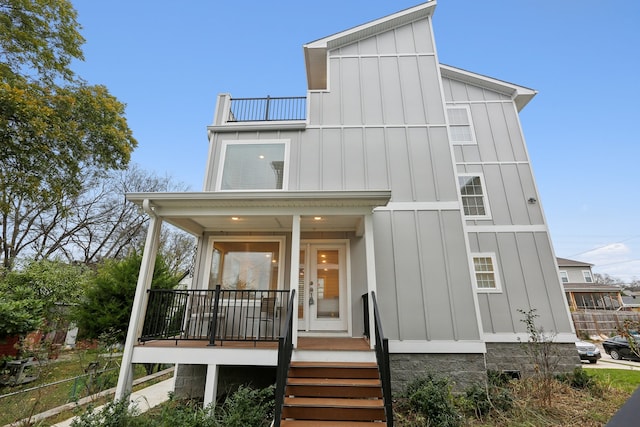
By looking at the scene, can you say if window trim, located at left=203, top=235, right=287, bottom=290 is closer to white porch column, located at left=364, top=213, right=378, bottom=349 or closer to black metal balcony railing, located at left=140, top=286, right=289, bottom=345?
black metal balcony railing, located at left=140, top=286, right=289, bottom=345

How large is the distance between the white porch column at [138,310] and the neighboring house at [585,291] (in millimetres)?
27154

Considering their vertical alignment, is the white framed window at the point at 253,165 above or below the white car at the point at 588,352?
above

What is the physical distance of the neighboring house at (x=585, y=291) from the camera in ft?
70.3

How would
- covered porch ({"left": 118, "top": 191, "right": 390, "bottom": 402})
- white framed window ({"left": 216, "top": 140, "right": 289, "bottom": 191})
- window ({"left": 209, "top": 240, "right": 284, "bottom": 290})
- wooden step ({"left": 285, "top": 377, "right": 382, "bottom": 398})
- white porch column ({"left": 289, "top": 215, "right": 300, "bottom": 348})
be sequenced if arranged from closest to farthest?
wooden step ({"left": 285, "top": 377, "right": 382, "bottom": 398}) < white porch column ({"left": 289, "top": 215, "right": 300, "bottom": 348}) < covered porch ({"left": 118, "top": 191, "right": 390, "bottom": 402}) < window ({"left": 209, "top": 240, "right": 284, "bottom": 290}) < white framed window ({"left": 216, "top": 140, "right": 289, "bottom": 191})

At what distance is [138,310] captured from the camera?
16.4 ft

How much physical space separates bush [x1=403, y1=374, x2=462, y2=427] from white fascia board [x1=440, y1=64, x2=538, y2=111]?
962 centimetres

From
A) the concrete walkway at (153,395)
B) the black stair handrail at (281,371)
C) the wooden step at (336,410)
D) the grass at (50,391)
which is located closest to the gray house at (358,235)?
the black stair handrail at (281,371)

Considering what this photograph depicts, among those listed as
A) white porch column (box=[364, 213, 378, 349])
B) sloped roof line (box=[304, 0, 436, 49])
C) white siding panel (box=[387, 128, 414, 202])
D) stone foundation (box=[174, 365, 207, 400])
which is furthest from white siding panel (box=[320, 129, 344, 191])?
stone foundation (box=[174, 365, 207, 400])

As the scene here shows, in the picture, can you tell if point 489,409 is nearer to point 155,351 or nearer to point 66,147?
point 155,351

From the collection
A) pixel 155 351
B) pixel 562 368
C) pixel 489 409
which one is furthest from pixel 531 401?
pixel 155 351

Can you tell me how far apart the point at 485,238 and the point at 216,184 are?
7.77 m

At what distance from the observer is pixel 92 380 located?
21.2ft

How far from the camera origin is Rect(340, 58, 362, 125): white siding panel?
7.39 metres

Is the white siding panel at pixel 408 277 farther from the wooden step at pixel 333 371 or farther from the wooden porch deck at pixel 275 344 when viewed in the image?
the wooden step at pixel 333 371
